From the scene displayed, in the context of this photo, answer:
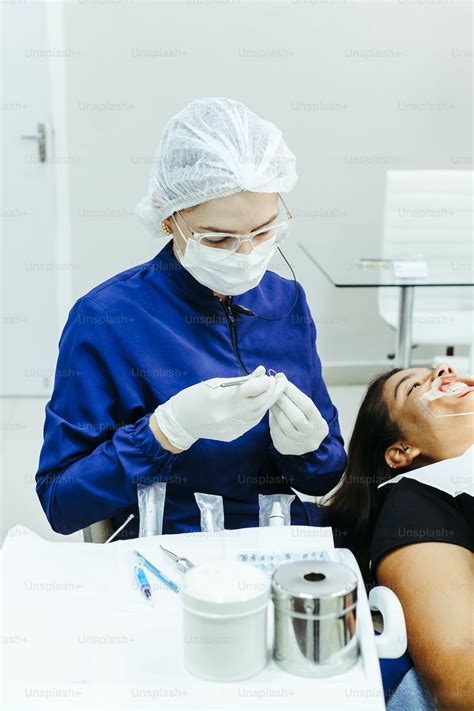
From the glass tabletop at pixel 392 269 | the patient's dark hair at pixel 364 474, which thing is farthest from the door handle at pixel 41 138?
the patient's dark hair at pixel 364 474

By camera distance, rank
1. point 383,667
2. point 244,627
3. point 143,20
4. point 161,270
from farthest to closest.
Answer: point 143,20 < point 161,270 < point 383,667 < point 244,627

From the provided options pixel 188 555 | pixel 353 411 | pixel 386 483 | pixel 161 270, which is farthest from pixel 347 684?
pixel 353 411

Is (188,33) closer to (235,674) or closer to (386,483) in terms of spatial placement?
(386,483)

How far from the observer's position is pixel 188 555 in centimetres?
115

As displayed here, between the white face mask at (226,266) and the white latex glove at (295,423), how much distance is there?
0.66ft

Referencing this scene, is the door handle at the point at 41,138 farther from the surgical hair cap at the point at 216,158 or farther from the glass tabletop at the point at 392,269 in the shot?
the surgical hair cap at the point at 216,158

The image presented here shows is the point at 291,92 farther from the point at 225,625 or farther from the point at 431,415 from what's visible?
the point at 225,625

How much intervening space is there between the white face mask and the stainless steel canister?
26.6 inches

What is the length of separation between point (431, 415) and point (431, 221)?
1946 mm

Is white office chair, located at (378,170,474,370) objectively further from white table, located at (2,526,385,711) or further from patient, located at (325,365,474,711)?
white table, located at (2,526,385,711)

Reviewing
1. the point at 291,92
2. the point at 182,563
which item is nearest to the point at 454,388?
the point at 182,563

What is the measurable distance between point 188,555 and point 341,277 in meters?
1.76

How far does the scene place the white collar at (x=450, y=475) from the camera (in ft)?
4.87

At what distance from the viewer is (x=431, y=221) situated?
11.2 ft
